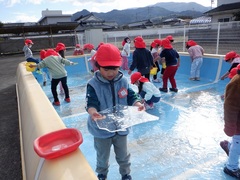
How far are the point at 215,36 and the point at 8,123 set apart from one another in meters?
8.72

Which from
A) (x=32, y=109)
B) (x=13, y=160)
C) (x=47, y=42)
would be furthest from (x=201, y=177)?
(x=47, y=42)

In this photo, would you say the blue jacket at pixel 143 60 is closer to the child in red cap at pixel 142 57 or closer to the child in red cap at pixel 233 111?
the child in red cap at pixel 142 57

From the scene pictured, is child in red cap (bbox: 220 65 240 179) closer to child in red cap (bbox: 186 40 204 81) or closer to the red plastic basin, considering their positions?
the red plastic basin

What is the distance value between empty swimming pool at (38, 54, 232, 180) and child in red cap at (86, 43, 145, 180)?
561 mm

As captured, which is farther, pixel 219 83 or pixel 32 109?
pixel 219 83

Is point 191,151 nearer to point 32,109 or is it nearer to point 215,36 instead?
point 32,109

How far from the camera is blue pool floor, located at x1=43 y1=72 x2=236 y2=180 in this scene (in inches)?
109

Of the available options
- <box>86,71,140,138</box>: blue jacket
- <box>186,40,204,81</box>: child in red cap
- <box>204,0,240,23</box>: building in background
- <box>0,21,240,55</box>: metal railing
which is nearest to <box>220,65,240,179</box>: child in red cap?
<box>86,71,140,138</box>: blue jacket

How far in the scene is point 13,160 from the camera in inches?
Answer: 132

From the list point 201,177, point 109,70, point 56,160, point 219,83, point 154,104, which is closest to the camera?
point 56,160

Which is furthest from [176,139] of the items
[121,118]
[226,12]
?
[226,12]

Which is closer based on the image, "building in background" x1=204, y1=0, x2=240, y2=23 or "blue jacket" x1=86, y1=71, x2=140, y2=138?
"blue jacket" x1=86, y1=71, x2=140, y2=138

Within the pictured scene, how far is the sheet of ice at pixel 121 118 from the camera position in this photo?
2.11 m

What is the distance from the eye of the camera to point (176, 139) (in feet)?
11.6
